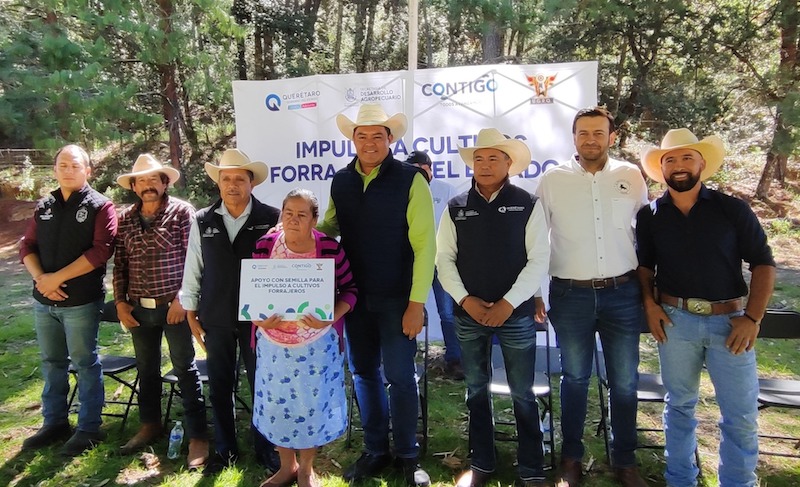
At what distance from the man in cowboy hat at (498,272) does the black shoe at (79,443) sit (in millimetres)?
2658

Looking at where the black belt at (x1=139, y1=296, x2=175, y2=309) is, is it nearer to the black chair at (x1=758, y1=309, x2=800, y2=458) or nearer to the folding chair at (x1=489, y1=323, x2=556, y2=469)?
the folding chair at (x1=489, y1=323, x2=556, y2=469)

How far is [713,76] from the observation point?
14055 millimetres

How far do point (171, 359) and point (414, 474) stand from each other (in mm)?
1732

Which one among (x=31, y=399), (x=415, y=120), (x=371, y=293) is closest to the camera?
(x=371, y=293)

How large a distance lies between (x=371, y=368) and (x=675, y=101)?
12988 millimetres

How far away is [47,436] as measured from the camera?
3836 mm

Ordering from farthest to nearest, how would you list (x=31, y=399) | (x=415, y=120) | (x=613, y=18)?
1. (x=613, y=18)
2. (x=415, y=120)
3. (x=31, y=399)

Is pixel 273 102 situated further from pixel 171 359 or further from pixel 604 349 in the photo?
pixel 604 349

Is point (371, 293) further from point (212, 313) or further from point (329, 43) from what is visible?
point (329, 43)

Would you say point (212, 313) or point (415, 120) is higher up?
point (415, 120)

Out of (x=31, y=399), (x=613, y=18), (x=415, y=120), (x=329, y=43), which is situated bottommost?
(x=31, y=399)

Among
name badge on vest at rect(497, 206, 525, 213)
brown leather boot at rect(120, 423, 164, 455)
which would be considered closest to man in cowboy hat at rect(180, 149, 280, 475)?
brown leather boot at rect(120, 423, 164, 455)

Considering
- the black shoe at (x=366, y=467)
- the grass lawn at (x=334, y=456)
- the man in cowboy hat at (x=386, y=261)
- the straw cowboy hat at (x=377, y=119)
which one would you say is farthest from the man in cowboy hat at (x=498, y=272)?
the black shoe at (x=366, y=467)

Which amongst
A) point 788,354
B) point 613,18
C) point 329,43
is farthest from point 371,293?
point 329,43
